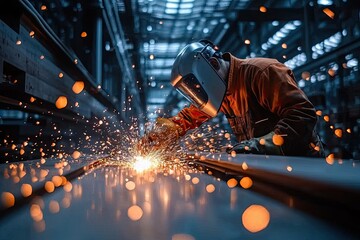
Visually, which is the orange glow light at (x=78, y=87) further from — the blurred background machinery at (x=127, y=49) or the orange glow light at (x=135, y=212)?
the orange glow light at (x=135, y=212)

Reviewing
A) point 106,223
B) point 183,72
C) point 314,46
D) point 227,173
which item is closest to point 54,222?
point 106,223

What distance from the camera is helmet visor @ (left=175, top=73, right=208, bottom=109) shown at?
212 centimetres

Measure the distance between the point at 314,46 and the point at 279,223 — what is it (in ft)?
12.7

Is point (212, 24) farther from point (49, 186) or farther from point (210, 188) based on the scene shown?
point (49, 186)

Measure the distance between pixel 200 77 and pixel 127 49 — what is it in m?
3.96

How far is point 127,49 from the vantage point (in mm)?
5809

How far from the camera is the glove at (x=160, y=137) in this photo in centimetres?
229

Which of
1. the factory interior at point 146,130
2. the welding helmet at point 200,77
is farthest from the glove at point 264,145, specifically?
the welding helmet at point 200,77

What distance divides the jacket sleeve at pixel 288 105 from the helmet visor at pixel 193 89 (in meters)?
0.33

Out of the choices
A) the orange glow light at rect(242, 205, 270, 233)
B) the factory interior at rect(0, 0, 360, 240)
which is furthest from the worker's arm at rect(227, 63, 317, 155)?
the orange glow light at rect(242, 205, 270, 233)

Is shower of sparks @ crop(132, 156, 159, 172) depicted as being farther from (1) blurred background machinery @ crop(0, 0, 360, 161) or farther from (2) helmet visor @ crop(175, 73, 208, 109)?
(1) blurred background machinery @ crop(0, 0, 360, 161)

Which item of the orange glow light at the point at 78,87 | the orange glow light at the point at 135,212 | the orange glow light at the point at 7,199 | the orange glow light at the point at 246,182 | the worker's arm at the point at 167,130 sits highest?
the orange glow light at the point at 78,87

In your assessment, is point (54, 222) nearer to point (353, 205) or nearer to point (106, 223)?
point (106, 223)

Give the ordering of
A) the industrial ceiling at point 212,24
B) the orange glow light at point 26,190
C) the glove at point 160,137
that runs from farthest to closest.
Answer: the industrial ceiling at point 212,24
the glove at point 160,137
the orange glow light at point 26,190
